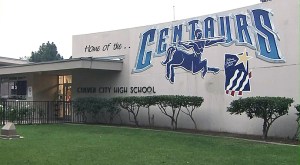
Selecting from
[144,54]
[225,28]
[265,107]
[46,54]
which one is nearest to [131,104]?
[144,54]

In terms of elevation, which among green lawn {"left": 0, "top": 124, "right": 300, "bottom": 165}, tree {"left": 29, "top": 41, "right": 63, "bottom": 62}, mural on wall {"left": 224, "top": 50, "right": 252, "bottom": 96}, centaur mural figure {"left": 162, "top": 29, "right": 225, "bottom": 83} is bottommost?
green lawn {"left": 0, "top": 124, "right": 300, "bottom": 165}

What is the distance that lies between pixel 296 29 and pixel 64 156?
831 cm

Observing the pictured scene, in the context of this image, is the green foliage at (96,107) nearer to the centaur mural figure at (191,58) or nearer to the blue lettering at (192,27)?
the centaur mural figure at (191,58)

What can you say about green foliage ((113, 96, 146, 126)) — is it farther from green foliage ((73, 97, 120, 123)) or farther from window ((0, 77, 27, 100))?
window ((0, 77, 27, 100))

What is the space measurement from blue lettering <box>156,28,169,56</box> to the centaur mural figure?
34 centimetres

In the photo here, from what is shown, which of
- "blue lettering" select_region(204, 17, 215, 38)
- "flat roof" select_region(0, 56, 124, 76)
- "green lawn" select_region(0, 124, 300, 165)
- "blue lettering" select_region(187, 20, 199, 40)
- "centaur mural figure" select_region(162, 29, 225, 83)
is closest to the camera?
"green lawn" select_region(0, 124, 300, 165)

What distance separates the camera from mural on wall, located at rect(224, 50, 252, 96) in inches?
580

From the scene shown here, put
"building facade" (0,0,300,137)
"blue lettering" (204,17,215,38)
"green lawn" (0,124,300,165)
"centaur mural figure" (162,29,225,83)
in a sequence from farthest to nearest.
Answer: "centaur mural figure" (162,29,225,83) < "blue lettering" (204,17,215,38) < "building facade" (0,0,300,137) < "green lawn" (0,124,300,165)

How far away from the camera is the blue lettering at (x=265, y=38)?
1380 centimetres

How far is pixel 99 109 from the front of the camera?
19734 millimetres

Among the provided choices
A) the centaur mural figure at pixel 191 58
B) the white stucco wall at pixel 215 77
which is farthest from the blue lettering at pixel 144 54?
the centaur mural figure at pixel 191 58

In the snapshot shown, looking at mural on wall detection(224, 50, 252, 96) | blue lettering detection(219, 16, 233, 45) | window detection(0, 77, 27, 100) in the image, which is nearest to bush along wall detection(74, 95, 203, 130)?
mural on wall detection(224, 50, 252, 96)

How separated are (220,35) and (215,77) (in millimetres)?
1598

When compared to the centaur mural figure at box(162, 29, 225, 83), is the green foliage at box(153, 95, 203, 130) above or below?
below
